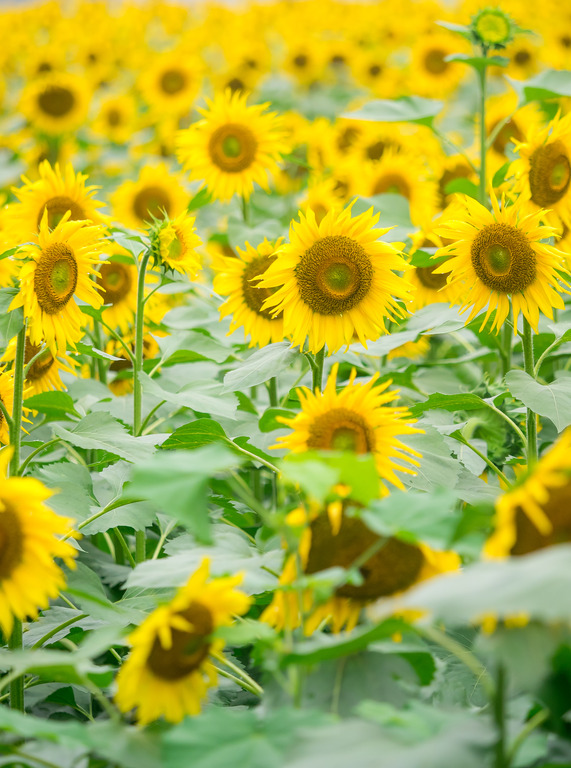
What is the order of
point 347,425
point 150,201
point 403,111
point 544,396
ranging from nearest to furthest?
1. point 347,425
2. point 544,396
3. point 403,111
4. point 150,201

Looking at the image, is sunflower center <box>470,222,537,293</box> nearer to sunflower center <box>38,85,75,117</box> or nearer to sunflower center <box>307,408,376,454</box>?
sunflower center <box>307,408,376,454</box>

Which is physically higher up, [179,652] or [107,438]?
[107,438]

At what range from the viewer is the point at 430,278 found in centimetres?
233

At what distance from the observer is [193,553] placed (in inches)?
48.1

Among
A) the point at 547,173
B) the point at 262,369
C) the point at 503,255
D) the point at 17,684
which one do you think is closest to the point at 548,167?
the point at 547,173

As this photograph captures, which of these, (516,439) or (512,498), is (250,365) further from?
(512,498)

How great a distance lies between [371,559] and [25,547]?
0.44 meters

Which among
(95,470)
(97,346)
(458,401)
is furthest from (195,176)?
(458,401)

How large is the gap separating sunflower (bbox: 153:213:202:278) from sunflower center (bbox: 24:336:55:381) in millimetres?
336

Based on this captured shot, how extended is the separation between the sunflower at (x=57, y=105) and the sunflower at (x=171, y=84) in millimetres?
351

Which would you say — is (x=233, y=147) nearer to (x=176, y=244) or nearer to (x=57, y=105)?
(x=176, y=244)

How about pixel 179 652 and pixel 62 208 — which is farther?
pixel 62 208

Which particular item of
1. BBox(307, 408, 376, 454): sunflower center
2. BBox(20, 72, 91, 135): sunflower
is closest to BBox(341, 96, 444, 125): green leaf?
BBox(307, 408, 376, 454): sunflower center

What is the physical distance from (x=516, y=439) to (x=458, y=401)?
0.26 meters
